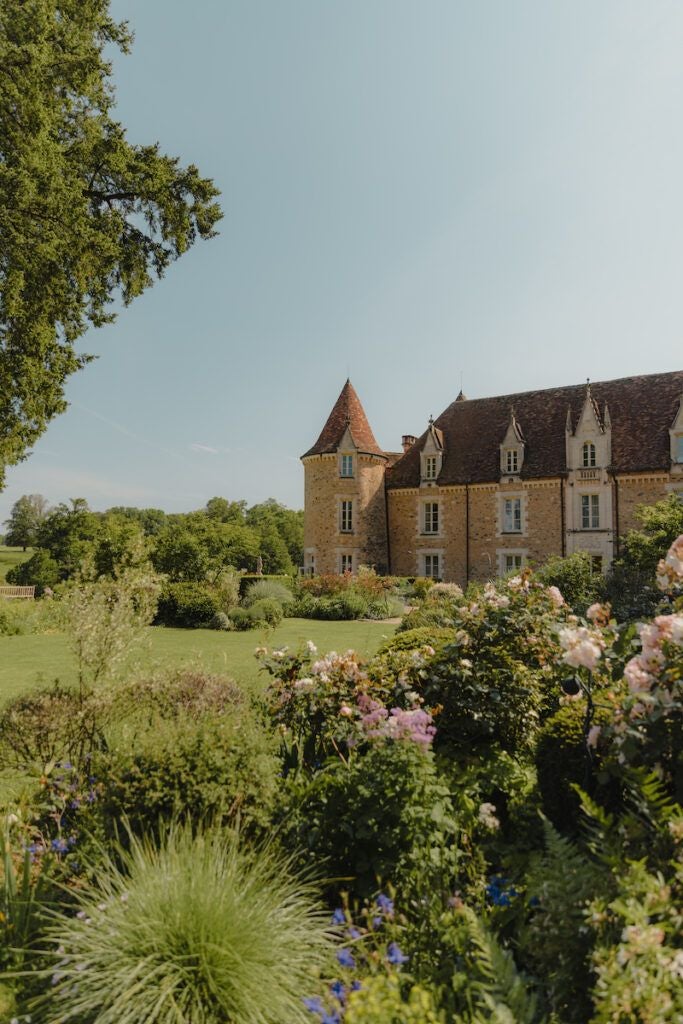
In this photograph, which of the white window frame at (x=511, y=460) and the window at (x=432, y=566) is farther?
the window at (x=432, y=566)

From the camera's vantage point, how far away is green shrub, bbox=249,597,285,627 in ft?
56.6

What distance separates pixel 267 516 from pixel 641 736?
72.4 metres

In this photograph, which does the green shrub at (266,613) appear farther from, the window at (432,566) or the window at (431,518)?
the window at (431,518)

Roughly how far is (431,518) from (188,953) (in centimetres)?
2761

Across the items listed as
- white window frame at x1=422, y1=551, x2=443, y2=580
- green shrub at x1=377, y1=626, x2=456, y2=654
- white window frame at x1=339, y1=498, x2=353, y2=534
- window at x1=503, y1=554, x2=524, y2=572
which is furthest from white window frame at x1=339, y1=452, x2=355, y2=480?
green shrub at x1=377, y1=626, x2=456, y2=654

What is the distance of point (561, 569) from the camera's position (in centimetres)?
1466

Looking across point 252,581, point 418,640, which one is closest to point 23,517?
point 252,581

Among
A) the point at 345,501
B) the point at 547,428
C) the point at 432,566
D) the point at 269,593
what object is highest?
the point at 547,428

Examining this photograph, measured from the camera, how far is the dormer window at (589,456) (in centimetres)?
2642

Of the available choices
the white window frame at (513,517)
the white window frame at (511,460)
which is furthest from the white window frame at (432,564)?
the white window frame at (511,460)

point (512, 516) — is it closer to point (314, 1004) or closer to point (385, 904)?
point (385, 904)

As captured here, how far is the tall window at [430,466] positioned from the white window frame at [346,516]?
13.1 ft

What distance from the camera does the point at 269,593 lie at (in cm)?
2114

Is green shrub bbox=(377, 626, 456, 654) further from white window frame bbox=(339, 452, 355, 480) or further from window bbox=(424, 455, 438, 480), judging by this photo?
window bbox=(424, 455, 438, 480)
